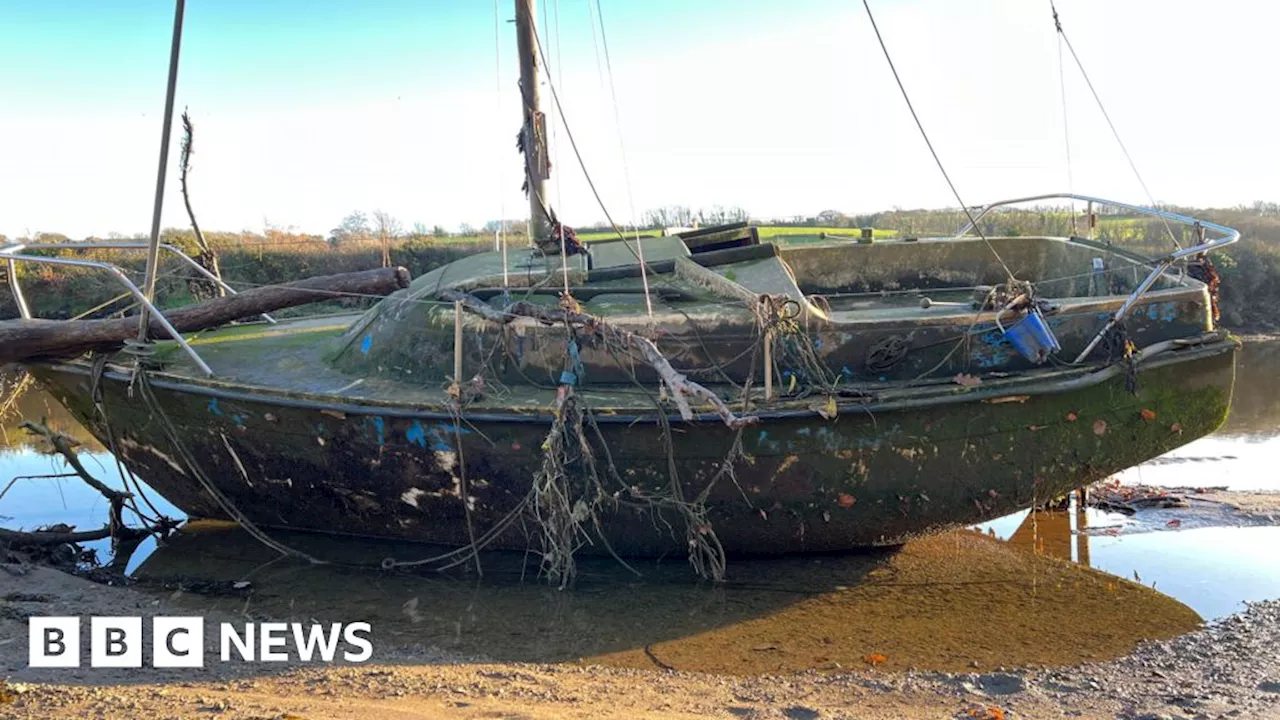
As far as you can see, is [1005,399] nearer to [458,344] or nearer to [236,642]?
[458,344]

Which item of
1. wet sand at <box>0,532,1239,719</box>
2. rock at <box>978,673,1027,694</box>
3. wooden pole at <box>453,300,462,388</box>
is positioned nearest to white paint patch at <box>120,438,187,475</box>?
wet sand at <box>0,532,1239,719</box>

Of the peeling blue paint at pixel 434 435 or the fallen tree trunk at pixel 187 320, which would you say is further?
the fallen tree trunk at pixel 187 320

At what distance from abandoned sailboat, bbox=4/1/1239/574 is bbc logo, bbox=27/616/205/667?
1727mm

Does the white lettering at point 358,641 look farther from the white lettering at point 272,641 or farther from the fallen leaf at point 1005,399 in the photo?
the fallen leaf at point 1005,399

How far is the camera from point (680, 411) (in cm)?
634

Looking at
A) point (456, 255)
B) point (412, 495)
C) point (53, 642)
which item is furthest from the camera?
point (456, 255)

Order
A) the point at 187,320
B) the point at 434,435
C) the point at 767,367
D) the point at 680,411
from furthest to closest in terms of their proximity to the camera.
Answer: the point at 187,320 < the point at 434,435 < the point at 767,367 < the point at 680,411

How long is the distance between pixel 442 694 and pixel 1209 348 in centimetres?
557

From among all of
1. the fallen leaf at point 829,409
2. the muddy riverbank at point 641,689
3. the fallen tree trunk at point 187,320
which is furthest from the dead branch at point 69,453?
the fallen leaf at point 829,409

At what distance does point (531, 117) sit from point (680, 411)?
424cm

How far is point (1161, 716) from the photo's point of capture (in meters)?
4.73

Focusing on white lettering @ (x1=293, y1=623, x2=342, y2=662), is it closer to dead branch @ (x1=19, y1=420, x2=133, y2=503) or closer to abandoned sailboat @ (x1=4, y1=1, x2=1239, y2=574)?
abandoned sailboat @ (x1=4, y1=1, x2=1239, y2=574)

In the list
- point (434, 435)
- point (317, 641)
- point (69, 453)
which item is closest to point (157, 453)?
point (69, 453)

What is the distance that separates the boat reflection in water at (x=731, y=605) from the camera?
19.2 feet
